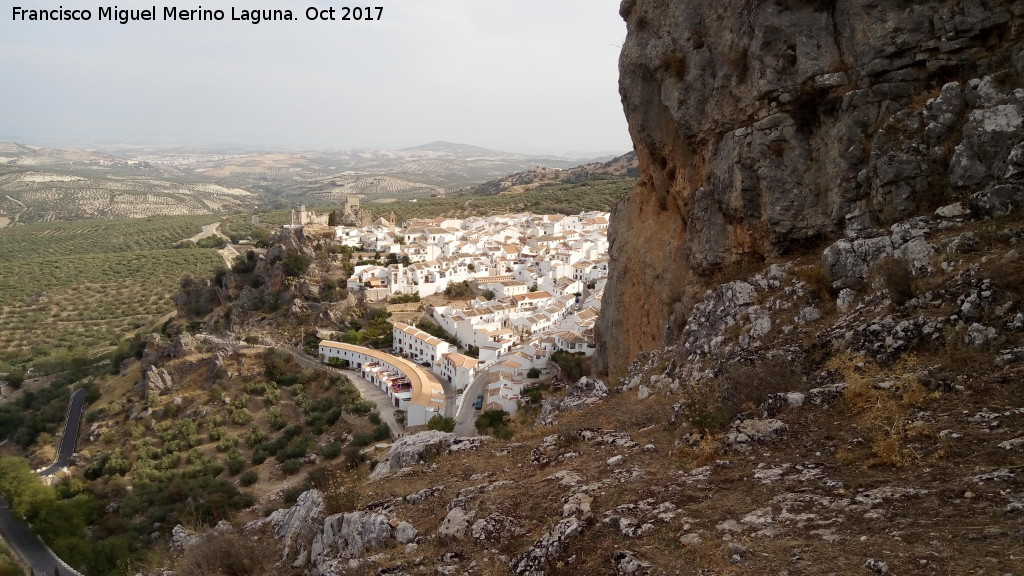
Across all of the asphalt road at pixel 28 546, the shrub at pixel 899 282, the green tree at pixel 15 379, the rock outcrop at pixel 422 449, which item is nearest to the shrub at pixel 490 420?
the rock outcrop at pixel 422 449

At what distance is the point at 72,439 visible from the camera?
3284 centimetres

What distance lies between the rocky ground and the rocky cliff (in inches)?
26.1

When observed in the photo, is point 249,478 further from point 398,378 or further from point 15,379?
point 15,379

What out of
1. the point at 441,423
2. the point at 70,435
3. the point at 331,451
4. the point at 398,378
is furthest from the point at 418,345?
the point at 70,435

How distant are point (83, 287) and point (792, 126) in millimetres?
67365

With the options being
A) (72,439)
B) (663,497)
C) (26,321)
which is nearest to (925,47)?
(663,497)

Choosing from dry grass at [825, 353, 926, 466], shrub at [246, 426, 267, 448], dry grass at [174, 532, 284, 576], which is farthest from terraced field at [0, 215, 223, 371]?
dry grass at [825, 353, 926, 466]

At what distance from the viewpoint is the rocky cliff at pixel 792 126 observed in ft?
24.7

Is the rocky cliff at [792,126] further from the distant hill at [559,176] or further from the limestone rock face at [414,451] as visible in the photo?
the distant hill at [559,176]

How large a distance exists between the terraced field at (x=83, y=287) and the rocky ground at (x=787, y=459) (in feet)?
156

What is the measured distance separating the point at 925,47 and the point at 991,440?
18.7 feet

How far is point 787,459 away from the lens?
570 centimetres

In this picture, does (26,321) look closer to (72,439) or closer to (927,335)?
(72,439)

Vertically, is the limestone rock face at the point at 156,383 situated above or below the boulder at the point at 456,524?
below
